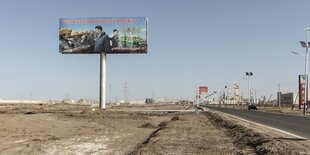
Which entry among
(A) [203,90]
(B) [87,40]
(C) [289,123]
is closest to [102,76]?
(B) [87,40]

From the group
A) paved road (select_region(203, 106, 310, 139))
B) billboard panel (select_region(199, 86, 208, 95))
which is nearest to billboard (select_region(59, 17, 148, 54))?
billboard panel (select_region(199, 86, 208, 95))

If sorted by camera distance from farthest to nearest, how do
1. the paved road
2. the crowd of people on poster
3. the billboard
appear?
the crowd of people on poster, the billboard, the paved road

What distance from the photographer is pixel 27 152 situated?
18.6 m

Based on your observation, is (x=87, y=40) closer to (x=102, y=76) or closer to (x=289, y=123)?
(x=102, y=76)

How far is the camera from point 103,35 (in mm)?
71125

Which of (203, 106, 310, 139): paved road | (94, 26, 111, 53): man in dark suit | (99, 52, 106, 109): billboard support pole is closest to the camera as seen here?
(203, 106, 310, 139): paved road

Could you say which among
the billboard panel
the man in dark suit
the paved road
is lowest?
the paved road

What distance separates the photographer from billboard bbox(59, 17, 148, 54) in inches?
2771

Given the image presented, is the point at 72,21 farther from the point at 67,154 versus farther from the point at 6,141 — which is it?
the point at 67,154

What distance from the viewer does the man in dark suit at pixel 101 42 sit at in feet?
232

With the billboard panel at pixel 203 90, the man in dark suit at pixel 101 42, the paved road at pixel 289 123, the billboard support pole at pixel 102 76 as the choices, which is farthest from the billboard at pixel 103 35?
the paved road at pixel 289 123

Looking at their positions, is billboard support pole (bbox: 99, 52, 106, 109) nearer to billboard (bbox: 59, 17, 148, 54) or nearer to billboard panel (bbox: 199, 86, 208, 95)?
billboard (bbox: 59, 17, 148, 54)

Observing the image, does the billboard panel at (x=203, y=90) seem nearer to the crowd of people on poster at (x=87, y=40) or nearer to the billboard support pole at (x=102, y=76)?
the crowd of people on poster at (x=87, y=40)

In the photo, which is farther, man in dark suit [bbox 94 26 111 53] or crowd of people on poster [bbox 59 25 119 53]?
crowd of people on poster [bbox 59 25 119 53]
